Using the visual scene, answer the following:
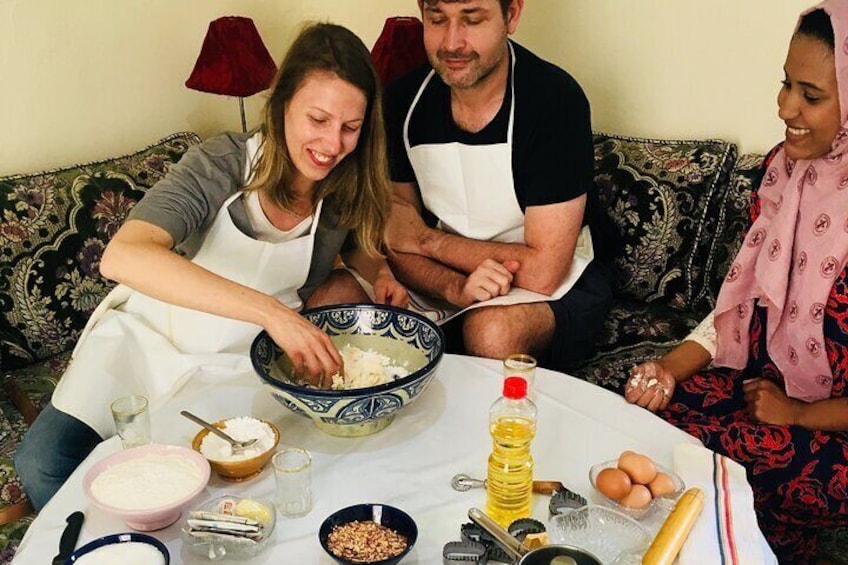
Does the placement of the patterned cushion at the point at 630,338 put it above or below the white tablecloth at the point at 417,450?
below

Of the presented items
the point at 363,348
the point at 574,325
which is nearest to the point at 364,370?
the point at 363,348

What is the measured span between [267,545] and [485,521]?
0.31m

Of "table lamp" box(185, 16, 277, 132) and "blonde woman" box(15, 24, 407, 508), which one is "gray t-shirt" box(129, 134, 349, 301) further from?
"table lamp" box(185, 16, 277, 132)

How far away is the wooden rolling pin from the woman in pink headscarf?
0.55 meters

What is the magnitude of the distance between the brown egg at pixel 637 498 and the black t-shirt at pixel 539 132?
1063 mm

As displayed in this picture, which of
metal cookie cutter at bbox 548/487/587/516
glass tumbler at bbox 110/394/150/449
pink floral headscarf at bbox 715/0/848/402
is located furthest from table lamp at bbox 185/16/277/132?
metal cookie cutter at bbox 548/487/587/516

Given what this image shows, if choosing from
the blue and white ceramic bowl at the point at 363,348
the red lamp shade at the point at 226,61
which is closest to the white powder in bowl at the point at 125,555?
the blue and white ceramic bowl at the point at 363,348

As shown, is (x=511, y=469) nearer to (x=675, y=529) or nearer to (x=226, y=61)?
(x=675, y=529)

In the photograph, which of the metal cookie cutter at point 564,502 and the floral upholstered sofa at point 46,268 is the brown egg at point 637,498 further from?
the floral upholstered sofa at point 46,268

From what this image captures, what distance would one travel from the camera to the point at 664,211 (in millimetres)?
2402

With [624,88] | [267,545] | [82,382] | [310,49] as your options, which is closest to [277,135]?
[310,49]

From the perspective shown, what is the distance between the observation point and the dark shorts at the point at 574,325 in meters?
2.09

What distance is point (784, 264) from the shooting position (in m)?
1.70

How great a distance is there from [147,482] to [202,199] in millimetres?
713
